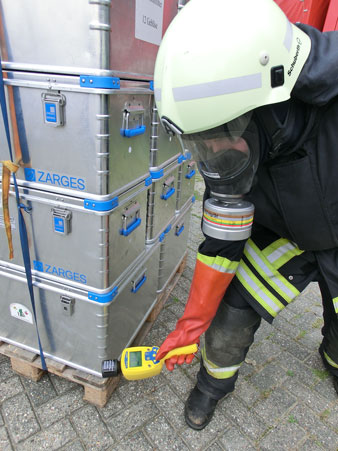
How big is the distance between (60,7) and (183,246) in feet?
7.55

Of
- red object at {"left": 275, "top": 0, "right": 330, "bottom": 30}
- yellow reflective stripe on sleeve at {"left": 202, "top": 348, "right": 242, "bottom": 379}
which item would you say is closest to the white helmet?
yellow reflective stripe on sleeve at {"left": 202, "top": 348, "right": 242, "bottom": 379}

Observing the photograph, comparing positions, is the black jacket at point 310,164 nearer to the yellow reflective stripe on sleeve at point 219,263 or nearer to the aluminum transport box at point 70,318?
the yellow reflective stripe on sleeve at point 219,263

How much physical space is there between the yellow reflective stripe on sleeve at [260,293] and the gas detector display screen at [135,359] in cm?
67

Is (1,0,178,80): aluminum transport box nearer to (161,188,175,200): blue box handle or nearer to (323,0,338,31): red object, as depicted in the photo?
(161,188,175,200): blue box handle

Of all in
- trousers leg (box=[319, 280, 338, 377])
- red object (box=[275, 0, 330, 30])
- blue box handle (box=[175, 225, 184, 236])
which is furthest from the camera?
red object (box=[275, 0, 330, 30])

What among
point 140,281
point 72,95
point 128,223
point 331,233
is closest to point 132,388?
point 140,281

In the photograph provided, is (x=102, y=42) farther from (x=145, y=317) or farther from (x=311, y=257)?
(x=145, y=317)

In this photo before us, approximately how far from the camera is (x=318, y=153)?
4.21ft

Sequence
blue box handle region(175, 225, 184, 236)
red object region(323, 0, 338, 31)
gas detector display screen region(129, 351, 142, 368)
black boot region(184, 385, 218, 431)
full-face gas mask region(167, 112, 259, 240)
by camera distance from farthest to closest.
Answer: red object region(323, 0, 338, 31) < blue box handle region(175, 225, 184, 236) < black boot region(184, 385, 218, 431) < gas detector display screen region(129, 351, 142, 368) < full-face gas mask region(167, 112, 259, 240)

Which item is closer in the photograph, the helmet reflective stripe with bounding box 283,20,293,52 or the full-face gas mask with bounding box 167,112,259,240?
the helmet reflective stripe with bounding box 283,20,293,52

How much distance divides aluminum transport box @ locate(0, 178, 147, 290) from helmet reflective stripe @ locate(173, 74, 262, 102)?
2.23ft

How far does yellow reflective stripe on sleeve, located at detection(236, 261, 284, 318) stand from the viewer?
1705mm

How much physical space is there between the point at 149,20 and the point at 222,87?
892 millimetres

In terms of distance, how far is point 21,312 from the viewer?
6.56ft
